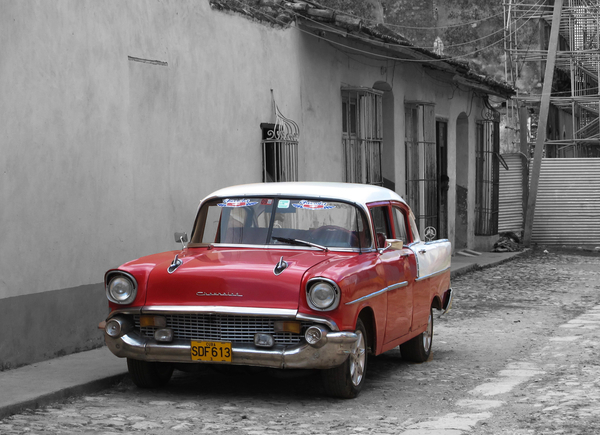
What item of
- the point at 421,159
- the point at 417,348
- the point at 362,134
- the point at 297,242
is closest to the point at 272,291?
the point at 297,242

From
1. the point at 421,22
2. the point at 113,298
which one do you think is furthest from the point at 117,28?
the point at 421,22

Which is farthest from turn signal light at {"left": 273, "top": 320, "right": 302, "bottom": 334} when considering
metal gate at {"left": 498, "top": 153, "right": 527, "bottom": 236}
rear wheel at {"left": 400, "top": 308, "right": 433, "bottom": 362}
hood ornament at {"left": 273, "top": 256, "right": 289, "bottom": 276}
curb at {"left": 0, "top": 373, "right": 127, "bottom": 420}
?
metal gate at {"left": 498, "top": 153, "right": 527, "bottom": 236}

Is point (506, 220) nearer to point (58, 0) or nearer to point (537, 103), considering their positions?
point (537, 103)

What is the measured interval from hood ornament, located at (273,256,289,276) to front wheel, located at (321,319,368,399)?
28.1 inches

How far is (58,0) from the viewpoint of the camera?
27.5 feet

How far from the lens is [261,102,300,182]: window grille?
12250 mm

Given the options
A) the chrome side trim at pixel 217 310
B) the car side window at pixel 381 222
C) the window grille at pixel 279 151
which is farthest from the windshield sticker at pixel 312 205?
the window grille at pixel 279 151

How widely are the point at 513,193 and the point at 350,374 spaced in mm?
17942

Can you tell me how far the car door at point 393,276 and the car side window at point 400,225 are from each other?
4.0 inches

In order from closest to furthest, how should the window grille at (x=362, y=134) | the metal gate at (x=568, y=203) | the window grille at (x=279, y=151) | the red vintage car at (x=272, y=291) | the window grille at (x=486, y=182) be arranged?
the red vintage car at (x=272, y=291) < the window grille at (x=279, y=151) < the window grille at (x=362, y=134) < the window grille at (x=486, y=182) < the metal gate at (x=568, y=203)

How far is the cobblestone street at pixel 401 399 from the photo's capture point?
234 inches

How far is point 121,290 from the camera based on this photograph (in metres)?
6.68

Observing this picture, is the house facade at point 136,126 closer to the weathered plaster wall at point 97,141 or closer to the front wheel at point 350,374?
the weathered plaster wall at point 97,141

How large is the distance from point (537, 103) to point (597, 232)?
6572 mm
